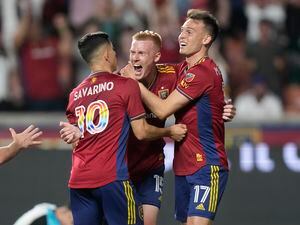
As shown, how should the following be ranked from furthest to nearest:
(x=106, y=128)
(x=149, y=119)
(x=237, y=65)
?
1. (x=237, y=65)
2. (x=149, y=119)
3. (x=106, y=128)

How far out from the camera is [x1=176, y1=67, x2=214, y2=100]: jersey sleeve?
333 inches

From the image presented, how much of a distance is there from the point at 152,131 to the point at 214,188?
78cm

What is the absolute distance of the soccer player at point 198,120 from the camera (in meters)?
8.47

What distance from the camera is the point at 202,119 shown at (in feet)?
28.1

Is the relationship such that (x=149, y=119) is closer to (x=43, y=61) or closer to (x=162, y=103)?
(x=162, y=103)

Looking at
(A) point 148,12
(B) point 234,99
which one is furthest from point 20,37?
(B) point 234,99

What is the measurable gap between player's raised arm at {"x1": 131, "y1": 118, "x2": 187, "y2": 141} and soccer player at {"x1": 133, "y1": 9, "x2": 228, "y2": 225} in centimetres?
10

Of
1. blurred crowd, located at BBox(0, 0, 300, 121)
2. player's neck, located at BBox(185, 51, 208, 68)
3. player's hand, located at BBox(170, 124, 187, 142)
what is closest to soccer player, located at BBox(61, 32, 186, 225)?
player's hand, located at BBox(170, 124, 187, 142)

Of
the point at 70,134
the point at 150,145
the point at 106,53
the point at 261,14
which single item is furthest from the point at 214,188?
the point at 261,14

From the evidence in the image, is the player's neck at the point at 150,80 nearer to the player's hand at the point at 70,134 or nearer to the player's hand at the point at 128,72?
the player's hand at the point at 128,72

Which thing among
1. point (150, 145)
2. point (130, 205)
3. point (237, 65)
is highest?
point (237, 65)

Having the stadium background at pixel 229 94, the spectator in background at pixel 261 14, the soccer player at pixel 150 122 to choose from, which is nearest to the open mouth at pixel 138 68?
the soccer player at pixel 150 122

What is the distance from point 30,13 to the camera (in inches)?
553

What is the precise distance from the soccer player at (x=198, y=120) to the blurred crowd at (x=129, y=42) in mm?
5072
